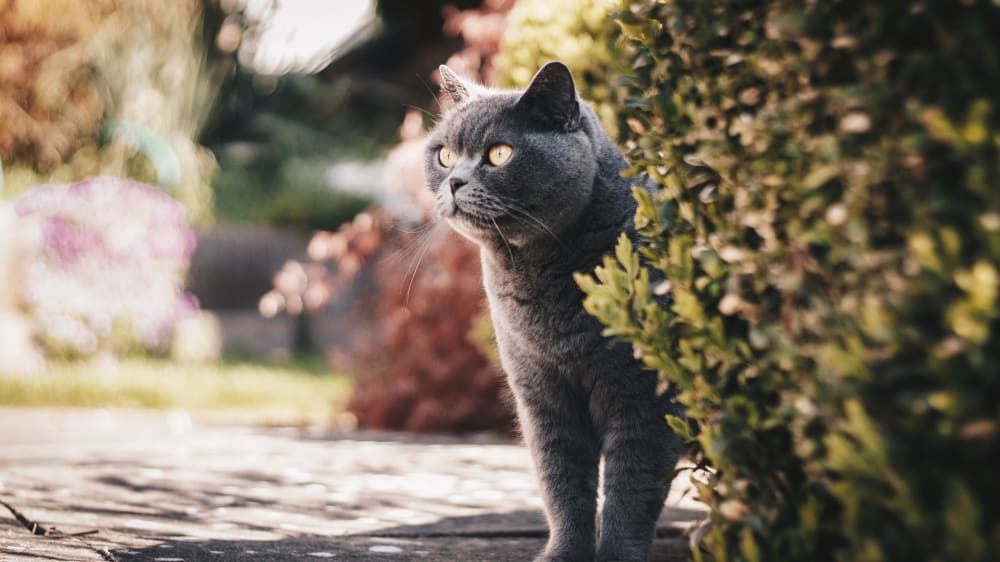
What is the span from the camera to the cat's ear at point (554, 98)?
94.8 inches

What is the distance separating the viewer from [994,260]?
1.07 m

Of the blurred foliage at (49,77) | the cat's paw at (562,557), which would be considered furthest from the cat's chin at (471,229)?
the blurred foliage at (49,77)

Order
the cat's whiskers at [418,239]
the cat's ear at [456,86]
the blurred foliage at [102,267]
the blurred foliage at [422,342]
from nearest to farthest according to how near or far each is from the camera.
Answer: the cat's ear at [456,86], the cat's whiskers at [418,239], the blurred foliage at [422,342], the blurred foliage at [102,267]

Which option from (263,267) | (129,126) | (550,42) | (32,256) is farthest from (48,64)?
(550,42)

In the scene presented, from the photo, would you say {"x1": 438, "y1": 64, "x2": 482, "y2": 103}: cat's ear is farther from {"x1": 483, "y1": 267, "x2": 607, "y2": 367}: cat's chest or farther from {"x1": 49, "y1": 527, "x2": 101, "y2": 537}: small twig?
{"x1": 49, "y1": 527, "x2": 101, "y2": 537}: small twig

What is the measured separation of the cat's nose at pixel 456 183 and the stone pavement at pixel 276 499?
93cm

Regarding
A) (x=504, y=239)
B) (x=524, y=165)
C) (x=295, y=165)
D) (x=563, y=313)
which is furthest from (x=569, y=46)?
(x=295, y=165)

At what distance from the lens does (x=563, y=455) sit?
241cm

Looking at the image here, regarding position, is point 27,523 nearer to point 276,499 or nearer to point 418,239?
point 276,499

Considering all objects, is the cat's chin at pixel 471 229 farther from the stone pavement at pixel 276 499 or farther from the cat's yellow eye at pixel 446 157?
the stone pavement at pixel 276 499

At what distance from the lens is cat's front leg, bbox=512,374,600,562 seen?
235cm

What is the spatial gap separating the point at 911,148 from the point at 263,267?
903cm

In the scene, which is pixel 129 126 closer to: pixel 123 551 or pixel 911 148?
pixel 123 551

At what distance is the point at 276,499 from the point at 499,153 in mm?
1477
